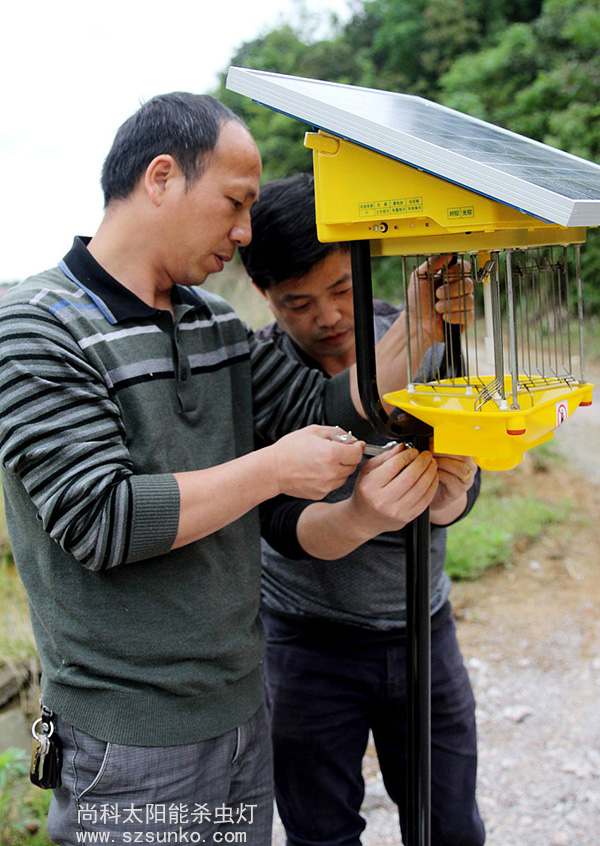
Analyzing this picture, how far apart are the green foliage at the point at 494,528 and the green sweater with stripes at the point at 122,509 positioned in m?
2.71

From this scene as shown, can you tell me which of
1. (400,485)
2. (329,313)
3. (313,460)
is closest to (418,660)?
(400,485)

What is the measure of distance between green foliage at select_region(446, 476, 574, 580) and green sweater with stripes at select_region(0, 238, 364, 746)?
107 inches

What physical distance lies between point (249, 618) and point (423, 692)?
1.15 ft

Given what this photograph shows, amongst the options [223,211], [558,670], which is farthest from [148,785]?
[558,670]

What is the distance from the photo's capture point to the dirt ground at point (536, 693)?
260cm

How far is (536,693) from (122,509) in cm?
252

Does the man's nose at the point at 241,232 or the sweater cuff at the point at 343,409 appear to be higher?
the man's nose at the point at 241,232

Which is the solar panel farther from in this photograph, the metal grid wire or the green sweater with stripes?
the green sweater with stripes

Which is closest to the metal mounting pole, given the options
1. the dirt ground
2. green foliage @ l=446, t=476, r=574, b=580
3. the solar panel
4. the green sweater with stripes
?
the green sweater with stripes

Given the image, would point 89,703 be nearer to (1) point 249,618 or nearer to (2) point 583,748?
(1) point 249,618

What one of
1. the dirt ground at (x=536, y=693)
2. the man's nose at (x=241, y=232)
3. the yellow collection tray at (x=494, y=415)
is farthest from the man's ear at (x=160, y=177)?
the dirt ground at (x=536, y=693)

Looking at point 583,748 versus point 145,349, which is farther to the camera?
point 583,748

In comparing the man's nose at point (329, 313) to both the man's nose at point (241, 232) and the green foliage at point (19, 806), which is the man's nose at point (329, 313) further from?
the green foliage at point (19, 806)

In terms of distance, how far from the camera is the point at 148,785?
1.35 meters
